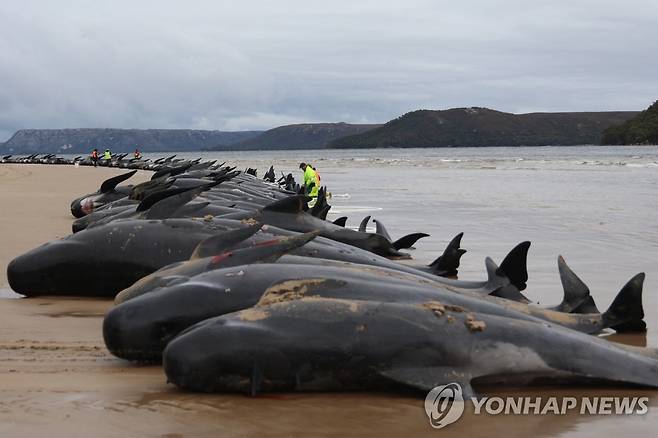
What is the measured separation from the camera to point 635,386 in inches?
199

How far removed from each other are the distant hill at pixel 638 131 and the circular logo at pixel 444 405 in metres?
155

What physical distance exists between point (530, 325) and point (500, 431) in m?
0.98

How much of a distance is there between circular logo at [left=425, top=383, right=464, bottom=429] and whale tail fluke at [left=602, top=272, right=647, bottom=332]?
6.75 ft

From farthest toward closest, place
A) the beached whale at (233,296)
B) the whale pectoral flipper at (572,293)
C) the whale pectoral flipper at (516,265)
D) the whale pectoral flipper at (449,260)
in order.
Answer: the whale pectoral flipper at (449,260), the whale pectoral flipper at (516,265), the whale pectoral flipper at (572,293), the beached whale at (233,296)

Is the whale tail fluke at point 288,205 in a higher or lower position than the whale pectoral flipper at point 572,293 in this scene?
higher

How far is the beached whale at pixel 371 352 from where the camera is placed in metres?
4.74

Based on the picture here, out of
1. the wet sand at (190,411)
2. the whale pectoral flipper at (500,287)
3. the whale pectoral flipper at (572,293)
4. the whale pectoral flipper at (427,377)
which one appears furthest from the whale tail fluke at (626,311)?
the whale pectoral flipper at (427,377)

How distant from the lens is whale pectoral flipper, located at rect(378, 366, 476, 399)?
4773 millimetres

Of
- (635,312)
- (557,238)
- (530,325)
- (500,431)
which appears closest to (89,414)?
(500,431)

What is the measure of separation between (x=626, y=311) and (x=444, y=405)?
8.01 ft

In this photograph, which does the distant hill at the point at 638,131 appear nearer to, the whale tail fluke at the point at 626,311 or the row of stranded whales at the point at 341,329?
the whale tail fluke at the point at 626,311

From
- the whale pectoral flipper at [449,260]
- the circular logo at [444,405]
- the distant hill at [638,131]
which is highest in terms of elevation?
the distant hill at [638,131]

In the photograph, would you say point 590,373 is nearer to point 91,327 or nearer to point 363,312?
point 363,312

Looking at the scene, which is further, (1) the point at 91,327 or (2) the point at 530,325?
(1) the point at 91,327
